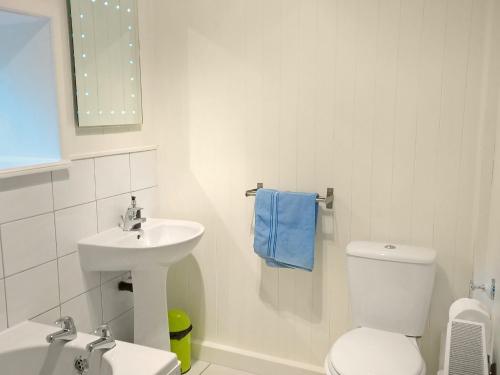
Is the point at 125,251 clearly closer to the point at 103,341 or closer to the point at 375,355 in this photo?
the point at 103,341

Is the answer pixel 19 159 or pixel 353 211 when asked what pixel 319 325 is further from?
pixel 19 159

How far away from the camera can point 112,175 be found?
8.10 ft

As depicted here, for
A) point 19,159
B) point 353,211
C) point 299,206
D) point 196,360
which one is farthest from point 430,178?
point 19,159

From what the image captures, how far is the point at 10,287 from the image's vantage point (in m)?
1.93

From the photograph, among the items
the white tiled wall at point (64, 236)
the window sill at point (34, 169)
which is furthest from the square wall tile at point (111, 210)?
the window sill at point (34, 169)

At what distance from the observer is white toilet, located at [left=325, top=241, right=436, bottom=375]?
6.62ft

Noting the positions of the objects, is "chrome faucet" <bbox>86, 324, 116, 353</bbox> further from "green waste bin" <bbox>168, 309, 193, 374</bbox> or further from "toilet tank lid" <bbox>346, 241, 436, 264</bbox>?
"toilet tank lid" <bbox>346, 241, 436, 264</bbox>

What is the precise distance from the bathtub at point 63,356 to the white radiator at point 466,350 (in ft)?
3.23

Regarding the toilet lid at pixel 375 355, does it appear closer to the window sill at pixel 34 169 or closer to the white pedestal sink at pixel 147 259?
the white pedestal sink at pixel 147 259

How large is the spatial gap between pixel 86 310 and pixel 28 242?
1.72 feet

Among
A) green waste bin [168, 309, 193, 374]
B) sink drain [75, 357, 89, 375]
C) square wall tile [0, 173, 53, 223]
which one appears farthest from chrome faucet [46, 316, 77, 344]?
green waste bin [168, 309, 193, 374]

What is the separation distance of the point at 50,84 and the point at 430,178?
1.79 m

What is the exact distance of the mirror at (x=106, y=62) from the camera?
7.29ft

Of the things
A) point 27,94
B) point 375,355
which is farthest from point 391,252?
point 27,94
